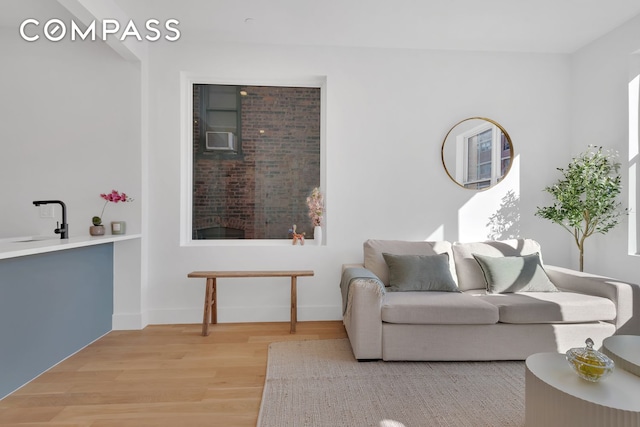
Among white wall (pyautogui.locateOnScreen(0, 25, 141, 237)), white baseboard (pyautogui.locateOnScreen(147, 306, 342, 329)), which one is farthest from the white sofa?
white wall (pyautogui.locateOnScreen(0, 25, 141, 237))

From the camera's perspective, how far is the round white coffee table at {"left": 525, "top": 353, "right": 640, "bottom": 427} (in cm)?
132

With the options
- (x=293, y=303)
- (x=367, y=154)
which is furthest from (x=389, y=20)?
(x=293, y=303)

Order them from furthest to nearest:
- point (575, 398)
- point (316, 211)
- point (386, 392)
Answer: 1. point (316, 211)
2. point (386, 392)
3. point (575, 398)

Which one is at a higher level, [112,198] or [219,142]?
[219,142]

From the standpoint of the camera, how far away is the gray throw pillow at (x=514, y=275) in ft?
9.76

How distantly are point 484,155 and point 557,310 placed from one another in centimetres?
182

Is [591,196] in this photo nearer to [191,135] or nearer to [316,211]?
[316,211]

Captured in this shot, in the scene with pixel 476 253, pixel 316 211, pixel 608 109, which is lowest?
pixel 476 253

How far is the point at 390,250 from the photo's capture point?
3.30m

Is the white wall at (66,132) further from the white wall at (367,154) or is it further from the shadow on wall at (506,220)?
the shadow on wall at (506,220)

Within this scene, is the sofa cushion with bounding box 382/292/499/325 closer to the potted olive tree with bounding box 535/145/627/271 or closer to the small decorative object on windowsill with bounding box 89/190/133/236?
the potted olive tree with bounding box 535/145/627/271

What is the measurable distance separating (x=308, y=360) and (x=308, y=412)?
0.68 metres

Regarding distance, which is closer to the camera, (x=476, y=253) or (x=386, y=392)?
(x=386, y=392)

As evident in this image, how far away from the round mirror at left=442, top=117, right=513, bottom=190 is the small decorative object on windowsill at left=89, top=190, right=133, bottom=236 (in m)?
3.24
